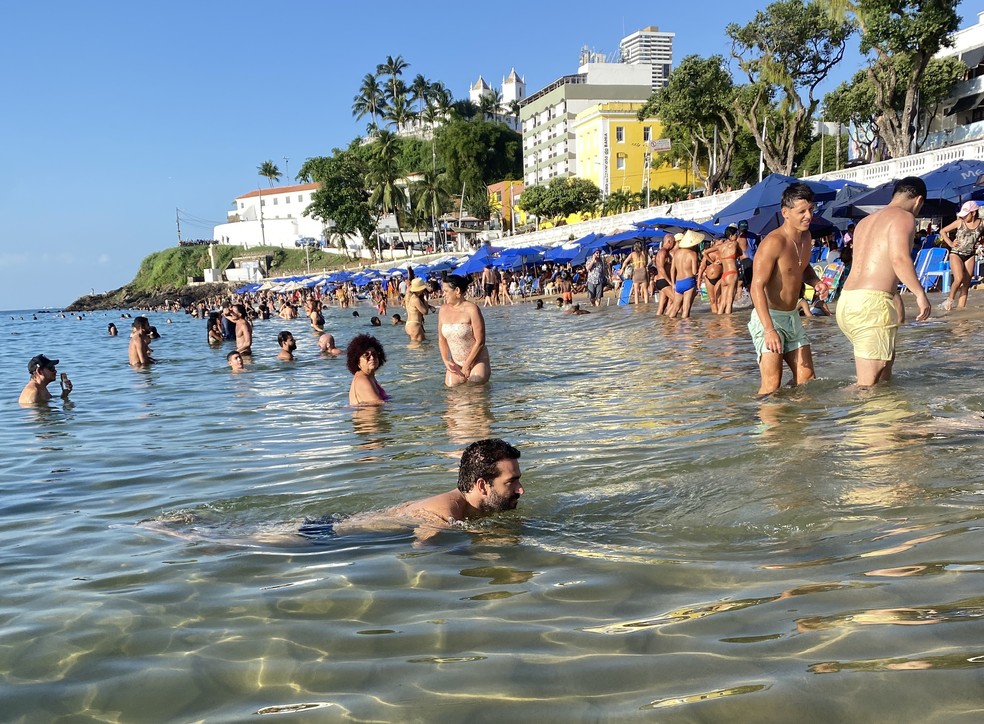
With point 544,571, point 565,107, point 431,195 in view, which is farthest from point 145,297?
point 544,571

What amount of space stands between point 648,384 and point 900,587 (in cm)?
520

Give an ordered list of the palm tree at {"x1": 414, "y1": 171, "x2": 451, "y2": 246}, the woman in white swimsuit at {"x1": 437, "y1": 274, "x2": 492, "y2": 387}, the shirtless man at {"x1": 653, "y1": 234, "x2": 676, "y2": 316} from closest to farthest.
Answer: the woman in white swimsuit at {"x1": 437, "y1": 274, "x2": 492, "y2": 387} → the shirtless man at {"x1": 653, "y1": 234, "x2": 676, "y2": 316} → the palm tree at {"x1": 414, "y1": 171, "x2": 451, "y2": 246}

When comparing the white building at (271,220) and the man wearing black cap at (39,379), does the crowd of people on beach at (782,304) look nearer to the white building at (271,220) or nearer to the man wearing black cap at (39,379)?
the man wearing black cap at (39,379)

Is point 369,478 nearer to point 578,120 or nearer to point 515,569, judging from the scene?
point 515,569

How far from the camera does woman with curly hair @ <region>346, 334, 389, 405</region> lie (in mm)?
6945

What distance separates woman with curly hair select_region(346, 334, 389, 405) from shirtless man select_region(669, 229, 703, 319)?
850 centimetres

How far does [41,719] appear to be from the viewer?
2189 millimetres

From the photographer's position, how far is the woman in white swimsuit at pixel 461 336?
25.5ft

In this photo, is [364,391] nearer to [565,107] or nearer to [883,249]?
[883,249]

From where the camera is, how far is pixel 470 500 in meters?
3.70

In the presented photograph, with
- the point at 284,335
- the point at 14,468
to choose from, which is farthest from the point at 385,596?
the point at 284,335

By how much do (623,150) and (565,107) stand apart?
1191 cm

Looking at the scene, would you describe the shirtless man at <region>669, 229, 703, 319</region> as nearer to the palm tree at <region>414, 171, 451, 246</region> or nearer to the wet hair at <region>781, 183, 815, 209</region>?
the wet hair at <region>781, 183, 815, 209</region>

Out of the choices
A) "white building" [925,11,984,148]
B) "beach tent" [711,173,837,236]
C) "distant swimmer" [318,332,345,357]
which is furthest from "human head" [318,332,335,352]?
"white building" [925,11,984,148]
